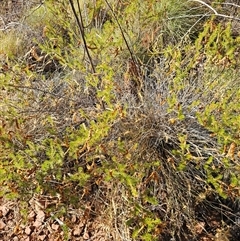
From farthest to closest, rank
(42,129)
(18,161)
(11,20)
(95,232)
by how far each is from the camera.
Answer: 1. (11,20)
2. (42,129)
3. (95,232)
4. (18,161)

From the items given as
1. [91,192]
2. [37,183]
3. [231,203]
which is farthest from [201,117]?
[37,183]

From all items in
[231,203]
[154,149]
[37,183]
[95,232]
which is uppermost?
[37,183]

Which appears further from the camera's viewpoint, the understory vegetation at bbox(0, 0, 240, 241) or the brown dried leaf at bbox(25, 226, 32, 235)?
the brown dried leaf at bbox(25, 226, 32, 235)

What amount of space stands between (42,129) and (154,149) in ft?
2.14

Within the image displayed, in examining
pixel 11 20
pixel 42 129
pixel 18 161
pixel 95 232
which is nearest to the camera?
pixel 18 161

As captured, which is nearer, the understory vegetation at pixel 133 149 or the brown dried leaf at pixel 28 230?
the understory vegetation at pixel 133 149

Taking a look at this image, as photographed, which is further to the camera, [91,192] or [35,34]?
[35,34]

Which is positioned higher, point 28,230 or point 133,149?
point 133,149

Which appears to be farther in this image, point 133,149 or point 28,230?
point 28,230

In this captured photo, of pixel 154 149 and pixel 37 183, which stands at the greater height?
pixel 37 183

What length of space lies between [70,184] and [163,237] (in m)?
0.54

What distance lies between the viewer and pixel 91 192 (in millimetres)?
2387

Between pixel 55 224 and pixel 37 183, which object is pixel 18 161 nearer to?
pixel 37 183

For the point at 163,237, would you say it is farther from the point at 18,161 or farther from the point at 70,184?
the point at 18,161
